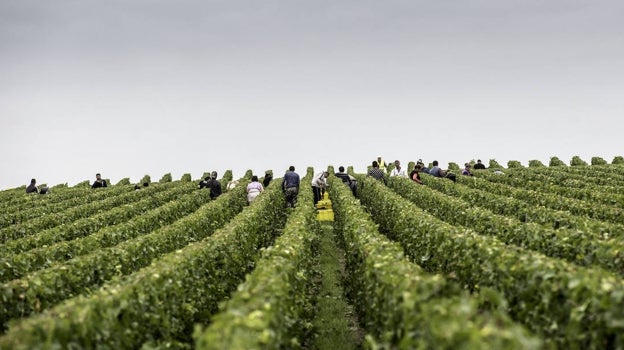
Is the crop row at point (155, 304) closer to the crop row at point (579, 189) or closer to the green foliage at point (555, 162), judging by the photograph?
the crop row at point (579, 189)

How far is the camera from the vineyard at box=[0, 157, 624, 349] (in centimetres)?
619

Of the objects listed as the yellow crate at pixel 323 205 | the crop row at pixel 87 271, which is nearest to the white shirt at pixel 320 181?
the yellow crate at pixel 323 205

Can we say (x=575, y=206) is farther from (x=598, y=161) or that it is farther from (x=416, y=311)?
(x=598, y=161)

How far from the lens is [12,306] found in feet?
31.7

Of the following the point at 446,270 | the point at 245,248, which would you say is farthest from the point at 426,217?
the point at 245,248

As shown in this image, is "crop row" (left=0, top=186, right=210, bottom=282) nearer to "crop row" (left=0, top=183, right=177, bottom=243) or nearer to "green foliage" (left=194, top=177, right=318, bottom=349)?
"crop row" (left=0, top=183, right=177, bottom=243)

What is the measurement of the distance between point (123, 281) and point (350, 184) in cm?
2155

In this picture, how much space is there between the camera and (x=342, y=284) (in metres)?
14.8

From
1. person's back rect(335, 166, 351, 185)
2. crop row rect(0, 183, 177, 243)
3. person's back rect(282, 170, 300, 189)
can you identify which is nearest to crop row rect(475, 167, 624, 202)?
person's back rect(335, 166, 351, 185)

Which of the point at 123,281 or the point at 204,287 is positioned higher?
the point at 123,281

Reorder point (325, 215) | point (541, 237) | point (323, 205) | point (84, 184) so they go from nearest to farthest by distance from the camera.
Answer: point (541, 237)
point (325, 215)
point (323, 205)
point (84, 184)

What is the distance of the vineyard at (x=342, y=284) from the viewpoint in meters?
6.19

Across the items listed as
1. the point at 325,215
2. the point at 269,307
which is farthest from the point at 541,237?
the point at 325,215

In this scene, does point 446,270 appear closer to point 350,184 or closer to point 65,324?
point 65,324
